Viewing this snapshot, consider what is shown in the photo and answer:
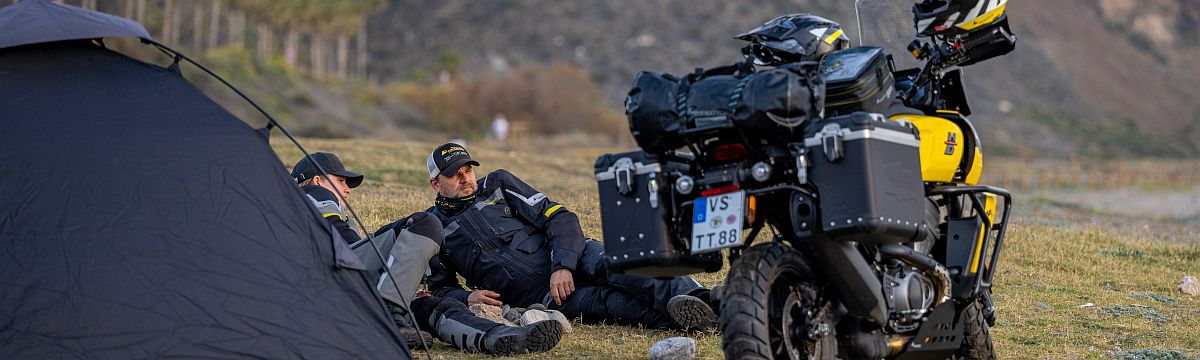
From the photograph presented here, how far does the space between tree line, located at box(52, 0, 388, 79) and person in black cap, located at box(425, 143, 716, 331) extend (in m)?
60.1

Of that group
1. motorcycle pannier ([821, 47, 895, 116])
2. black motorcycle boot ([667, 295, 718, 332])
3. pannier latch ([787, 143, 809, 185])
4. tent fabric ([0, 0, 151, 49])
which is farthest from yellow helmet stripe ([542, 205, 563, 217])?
pannier latch ([787, 143, 809, 185])

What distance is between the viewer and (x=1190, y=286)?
11.7 meters

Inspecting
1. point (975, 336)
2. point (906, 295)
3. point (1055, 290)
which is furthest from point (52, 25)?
point (1055, 290)

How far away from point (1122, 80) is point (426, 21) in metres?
A: 57.8

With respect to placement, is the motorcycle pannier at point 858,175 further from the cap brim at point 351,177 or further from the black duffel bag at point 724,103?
the cap brim at point 351,177

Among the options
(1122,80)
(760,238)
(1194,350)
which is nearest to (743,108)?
(1194,350)

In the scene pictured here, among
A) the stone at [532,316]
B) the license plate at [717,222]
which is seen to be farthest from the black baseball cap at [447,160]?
the license plate at [717,222]

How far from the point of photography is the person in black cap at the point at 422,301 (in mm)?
7609

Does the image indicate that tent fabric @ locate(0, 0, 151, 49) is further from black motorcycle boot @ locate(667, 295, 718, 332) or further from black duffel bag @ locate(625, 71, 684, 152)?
black motorcycle boot @ locate(667, 295, 718, 332)

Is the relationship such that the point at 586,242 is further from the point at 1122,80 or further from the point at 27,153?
the point at 1122,80

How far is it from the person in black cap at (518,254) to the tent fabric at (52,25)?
247 centimetres

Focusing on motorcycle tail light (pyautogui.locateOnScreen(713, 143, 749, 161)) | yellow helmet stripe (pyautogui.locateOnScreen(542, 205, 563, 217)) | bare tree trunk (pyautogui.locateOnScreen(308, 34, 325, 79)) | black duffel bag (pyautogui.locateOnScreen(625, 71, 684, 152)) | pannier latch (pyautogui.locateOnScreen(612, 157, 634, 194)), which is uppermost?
bare tree trunk (pyautogui.locateOnScreen(308, 34, 325, 79))

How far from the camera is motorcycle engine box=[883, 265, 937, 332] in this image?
6.61 metres

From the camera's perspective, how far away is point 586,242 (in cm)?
904
